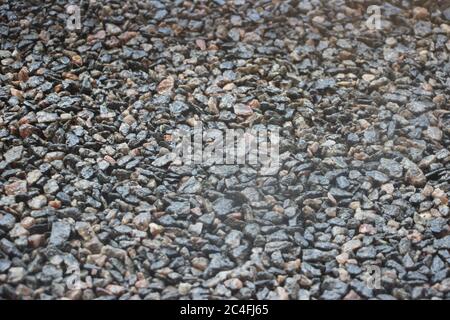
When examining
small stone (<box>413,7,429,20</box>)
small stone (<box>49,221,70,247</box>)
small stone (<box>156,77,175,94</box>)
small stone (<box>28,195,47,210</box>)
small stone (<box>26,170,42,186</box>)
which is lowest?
small stone (<box>49,221,70,247</box>)

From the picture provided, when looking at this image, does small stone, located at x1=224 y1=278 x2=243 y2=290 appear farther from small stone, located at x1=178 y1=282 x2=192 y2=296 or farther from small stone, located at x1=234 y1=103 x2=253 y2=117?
small stone, located at x1=234 y1=103 x2=253 y2=117

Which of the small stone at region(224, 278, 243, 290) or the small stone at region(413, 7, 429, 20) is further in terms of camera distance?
the small stone at region(413, 7, 429, 20)

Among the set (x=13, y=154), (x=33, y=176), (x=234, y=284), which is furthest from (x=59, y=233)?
(x=234, y=284)

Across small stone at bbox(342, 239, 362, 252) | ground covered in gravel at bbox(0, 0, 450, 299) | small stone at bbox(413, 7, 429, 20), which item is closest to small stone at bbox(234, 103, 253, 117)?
ground covered in gravel at bbox(0, 0, 450, 299)

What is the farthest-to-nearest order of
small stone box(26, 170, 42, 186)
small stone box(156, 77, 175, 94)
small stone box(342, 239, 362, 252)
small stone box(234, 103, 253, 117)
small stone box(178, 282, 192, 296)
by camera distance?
small stone box(156, 77, 175, 94) → small stone box(234, 103, 253, 117) → small stone box(26, 170, 42, 186) → small stone box(342, 239, 362, 252) → small stone box(178, 282, 192, 296)

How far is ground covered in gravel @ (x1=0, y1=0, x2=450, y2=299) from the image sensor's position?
6.98 feet

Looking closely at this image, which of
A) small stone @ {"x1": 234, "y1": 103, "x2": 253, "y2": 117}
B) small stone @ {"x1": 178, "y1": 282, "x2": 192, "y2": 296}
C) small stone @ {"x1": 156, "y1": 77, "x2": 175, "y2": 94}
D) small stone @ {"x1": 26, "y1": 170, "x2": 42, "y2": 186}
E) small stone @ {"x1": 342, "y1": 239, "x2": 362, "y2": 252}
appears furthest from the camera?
small stone @ {"x1": 156, "y1": 77, "x2": 175, "y2": 94}

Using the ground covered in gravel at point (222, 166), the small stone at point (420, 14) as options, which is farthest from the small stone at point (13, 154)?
the small stone at point (420, 14)

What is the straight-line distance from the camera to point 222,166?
247 cm

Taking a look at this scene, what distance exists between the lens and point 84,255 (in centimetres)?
215

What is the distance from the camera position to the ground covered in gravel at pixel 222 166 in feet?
6.98

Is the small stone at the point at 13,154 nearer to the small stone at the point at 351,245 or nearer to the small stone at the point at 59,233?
the small stone at the point at 59,233

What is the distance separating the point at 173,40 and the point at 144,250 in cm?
127
